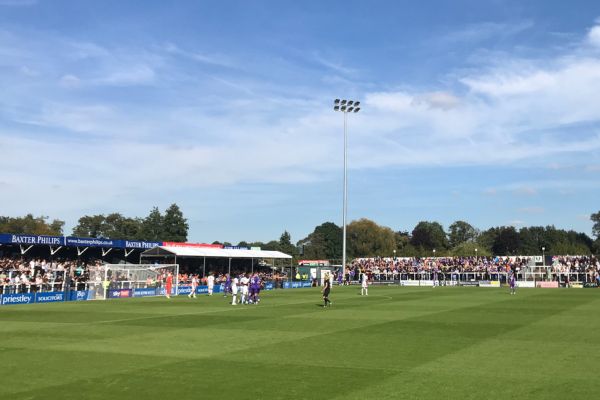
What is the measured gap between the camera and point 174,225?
412ft

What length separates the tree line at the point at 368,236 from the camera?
116763mm

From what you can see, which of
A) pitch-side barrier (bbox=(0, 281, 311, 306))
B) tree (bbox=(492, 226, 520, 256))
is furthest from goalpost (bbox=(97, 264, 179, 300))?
tree (bbox=(492, 226, 520, 256))

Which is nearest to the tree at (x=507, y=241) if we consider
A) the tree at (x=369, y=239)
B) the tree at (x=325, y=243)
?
the tree at (x=369, y=239)

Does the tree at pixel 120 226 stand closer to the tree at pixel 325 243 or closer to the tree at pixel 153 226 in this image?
the tree at pixel 153 226

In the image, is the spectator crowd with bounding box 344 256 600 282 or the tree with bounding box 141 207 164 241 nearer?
the spectator crowd with bounding box 344 256 600 282

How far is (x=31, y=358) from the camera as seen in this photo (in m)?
14.8

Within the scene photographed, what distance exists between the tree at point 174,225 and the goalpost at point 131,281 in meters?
72.7

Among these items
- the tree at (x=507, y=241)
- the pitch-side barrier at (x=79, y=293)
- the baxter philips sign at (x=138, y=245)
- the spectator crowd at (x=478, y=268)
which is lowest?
the pitch-side barrier at (x=79, y=293)

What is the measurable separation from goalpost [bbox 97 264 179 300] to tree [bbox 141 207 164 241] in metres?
73.1

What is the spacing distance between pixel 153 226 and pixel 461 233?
99.5 metres

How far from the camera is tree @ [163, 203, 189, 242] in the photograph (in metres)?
125

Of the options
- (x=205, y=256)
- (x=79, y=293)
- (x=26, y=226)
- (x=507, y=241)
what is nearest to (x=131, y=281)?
(x=79, y=293)

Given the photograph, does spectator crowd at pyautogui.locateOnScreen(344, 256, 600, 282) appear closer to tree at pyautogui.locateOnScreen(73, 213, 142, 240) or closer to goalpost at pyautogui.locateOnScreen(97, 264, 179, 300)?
goalpost at pyautogui.locateOnScreen(97, 264, 179, 300)

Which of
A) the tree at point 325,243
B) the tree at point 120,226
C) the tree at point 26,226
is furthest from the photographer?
the tree at point 325,243
